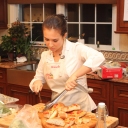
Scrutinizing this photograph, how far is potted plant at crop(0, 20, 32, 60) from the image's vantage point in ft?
14.1

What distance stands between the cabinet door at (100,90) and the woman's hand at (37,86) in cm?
124

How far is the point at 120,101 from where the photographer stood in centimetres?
322

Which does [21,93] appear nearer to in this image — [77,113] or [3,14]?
[3,14]

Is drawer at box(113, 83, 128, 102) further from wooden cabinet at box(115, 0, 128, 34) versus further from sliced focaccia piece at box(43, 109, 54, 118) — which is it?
sliced focaccia piece at box(43, 109, 54, 118)

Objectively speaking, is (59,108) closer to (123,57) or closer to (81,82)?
(81,82)

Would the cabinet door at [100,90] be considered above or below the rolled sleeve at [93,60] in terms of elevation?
below

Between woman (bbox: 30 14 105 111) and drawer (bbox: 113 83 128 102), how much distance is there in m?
0.95

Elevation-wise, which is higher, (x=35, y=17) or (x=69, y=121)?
(x=35, y=17)

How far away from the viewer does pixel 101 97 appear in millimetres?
3340

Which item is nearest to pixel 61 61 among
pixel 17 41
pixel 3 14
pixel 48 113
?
pixel 48 113

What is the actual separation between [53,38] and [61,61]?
23cm

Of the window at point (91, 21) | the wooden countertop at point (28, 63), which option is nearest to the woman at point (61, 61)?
the wooden countertop at point (28, 63)

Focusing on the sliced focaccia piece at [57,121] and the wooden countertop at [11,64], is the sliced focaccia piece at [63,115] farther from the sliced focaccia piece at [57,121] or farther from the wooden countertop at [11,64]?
the wooden countertop at [11,64]

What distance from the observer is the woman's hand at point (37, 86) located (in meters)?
2.14
